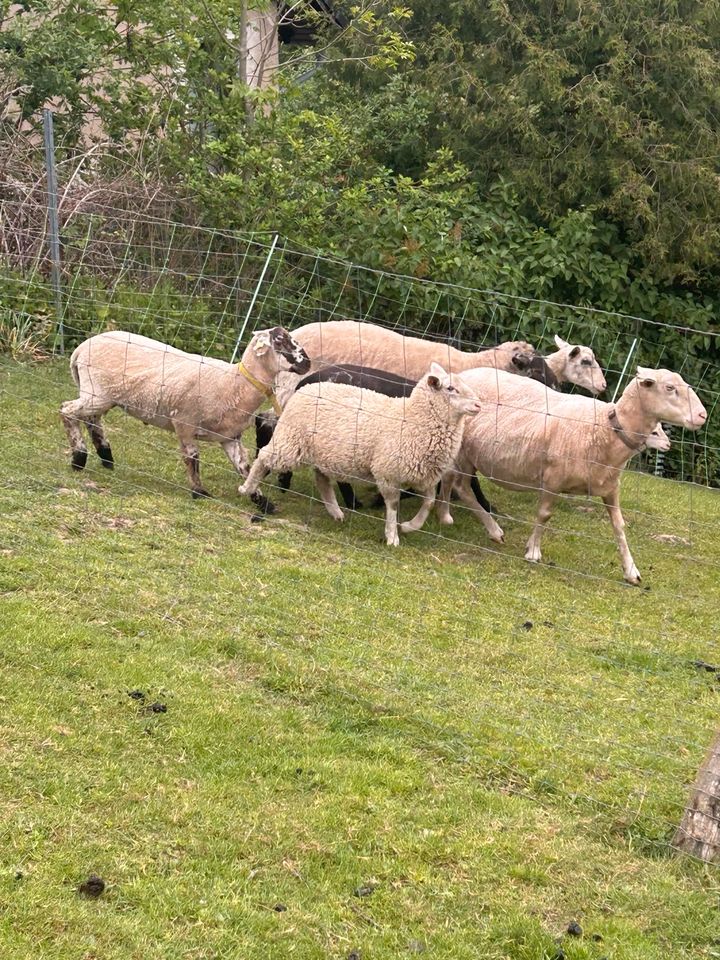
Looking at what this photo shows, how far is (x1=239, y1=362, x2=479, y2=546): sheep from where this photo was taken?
7.63 m

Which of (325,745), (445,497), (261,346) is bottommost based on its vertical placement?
(325,745)

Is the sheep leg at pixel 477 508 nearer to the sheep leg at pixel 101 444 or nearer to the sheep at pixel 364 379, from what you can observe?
the sheep at pixel 364 379

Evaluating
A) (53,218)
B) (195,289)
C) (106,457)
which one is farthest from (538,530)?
(53,218)

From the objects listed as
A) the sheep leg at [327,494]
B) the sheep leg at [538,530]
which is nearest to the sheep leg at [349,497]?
the sheep leg at [327,494]

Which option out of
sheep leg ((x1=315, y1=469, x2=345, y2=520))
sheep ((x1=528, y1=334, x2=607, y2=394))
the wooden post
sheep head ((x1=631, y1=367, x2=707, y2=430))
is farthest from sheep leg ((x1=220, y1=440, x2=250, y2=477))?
the wooden post

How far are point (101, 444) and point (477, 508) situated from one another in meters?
2.96

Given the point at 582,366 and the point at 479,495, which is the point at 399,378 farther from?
the point at 582,366

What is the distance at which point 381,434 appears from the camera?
766 cm

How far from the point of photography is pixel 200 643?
5.21 metres

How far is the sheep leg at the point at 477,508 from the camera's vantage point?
830cm

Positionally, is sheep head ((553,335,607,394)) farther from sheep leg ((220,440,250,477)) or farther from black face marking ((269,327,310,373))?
sheep leg ((220,440,250,477))

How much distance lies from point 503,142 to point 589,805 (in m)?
12.0

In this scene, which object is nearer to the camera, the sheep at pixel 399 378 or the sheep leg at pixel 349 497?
the sheep at pixel 399 378

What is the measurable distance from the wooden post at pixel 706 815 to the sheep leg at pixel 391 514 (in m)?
3.87
